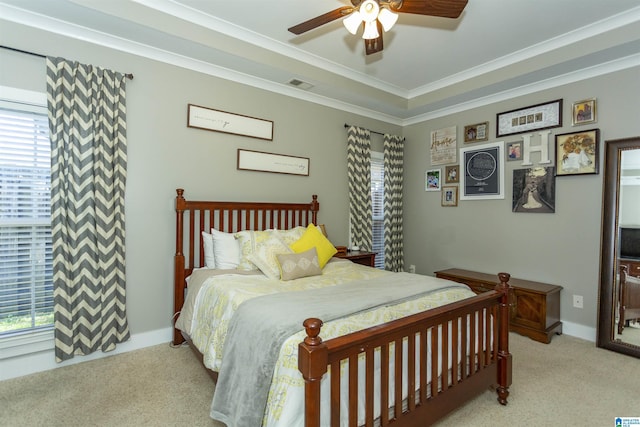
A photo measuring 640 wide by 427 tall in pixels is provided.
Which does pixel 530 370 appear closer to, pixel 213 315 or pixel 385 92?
pixel 213 315

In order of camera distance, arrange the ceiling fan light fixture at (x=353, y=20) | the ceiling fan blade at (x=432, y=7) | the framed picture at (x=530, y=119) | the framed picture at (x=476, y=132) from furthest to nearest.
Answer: the framed picture at (x=476, y=132), the framed picture at (x=530, y=119), the ceiling fan light fixture at (x=353, y=20), the ceiling fan blade at (x=432, y=7)

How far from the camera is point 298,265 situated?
8.46 feet

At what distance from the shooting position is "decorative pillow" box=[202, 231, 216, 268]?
113 inches

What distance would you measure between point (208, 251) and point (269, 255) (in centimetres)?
65

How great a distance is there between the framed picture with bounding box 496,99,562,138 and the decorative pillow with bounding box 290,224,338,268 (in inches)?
99.4

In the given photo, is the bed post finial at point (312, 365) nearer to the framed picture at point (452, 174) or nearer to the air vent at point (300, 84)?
the air vent at point (300, 84)

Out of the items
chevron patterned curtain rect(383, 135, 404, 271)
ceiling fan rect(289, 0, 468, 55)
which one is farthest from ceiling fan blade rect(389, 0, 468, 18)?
chevron patterned curtain rect(383, 135, 404, 271)

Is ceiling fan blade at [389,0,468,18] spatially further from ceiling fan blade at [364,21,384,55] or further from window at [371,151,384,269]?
window at [371,151,384,269]

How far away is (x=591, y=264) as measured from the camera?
3.09 meters

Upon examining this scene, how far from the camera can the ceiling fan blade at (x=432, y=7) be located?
6.06 ft

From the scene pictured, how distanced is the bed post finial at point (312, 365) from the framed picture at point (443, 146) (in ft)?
12.2

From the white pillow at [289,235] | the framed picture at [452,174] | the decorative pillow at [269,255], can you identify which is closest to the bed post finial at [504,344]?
the decorative pillow at [269,255]

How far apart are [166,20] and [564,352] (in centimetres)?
442

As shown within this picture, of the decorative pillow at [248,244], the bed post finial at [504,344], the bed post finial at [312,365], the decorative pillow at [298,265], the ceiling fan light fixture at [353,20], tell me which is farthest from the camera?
the decorative pillow at [248,244]
